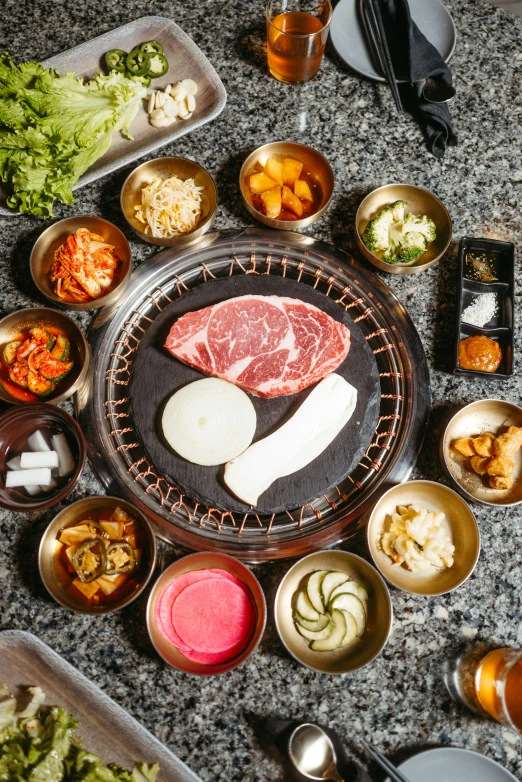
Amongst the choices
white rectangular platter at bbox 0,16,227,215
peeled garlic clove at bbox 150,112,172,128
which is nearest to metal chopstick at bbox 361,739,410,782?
white rectangular platter at bbox 0,16,227,215

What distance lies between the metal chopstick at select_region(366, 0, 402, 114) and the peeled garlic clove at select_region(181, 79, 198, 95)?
3.43ft

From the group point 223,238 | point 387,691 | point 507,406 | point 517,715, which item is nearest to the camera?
point 517,715

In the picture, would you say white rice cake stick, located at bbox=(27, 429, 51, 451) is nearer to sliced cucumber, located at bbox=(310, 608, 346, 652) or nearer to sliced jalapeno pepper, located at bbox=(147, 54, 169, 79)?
sliced cucumber, located at bbox=(310, 608, 346, 652)

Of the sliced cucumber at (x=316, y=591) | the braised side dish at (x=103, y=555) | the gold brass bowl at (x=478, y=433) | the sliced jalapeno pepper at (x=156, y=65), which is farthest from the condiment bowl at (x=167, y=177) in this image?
the sliced cucumber at (x=316, y=591)

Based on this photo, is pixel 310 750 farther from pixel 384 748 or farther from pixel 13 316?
pixel 13 316

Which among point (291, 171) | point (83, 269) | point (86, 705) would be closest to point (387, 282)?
point (291, 171)

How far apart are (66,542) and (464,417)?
1.98 metres

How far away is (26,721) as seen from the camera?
2.49 metres

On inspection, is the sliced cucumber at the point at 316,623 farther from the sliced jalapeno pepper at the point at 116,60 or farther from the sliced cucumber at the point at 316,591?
the sliced jalapeno pepper at the point at 116,60

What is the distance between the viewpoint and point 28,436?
286cm

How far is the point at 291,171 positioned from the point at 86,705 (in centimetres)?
278

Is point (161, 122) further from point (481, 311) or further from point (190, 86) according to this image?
point (481, 311)

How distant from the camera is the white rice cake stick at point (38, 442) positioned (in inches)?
111

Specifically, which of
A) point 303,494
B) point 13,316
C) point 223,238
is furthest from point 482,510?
point 13,316
